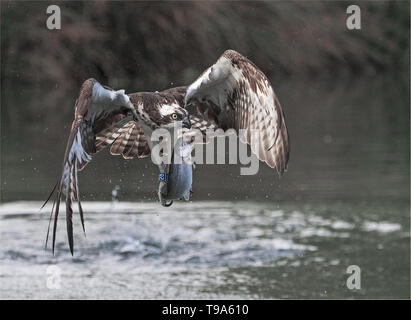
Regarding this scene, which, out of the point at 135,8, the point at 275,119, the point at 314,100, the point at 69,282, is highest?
the point at 135,8

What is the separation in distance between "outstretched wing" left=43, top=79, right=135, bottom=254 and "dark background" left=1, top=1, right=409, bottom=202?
6.86 metres

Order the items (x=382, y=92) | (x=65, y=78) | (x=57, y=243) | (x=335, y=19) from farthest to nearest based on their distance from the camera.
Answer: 1. (x=335, y=19)
2. (x=382, y=92)
3. (x=65, y=78)
4. (x=57, y=243)

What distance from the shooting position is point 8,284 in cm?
1062

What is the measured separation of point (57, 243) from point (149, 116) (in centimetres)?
574

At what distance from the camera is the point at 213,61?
101 feet

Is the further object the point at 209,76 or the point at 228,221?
the point at 228,221

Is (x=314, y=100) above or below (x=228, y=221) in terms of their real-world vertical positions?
above

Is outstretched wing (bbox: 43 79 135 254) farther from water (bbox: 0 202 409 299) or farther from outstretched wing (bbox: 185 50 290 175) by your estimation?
water (bbox: 0 202 409 299)

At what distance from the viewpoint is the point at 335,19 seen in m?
33.8

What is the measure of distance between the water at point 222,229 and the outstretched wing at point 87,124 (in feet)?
11.5

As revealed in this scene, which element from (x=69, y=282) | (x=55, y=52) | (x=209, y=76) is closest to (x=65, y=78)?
(x=55, y=52)

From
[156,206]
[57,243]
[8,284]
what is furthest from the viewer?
[156,206]

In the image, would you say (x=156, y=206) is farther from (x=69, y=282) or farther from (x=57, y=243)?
(x=69, y=282)

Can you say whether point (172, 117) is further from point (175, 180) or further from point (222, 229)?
point (222, 229)
